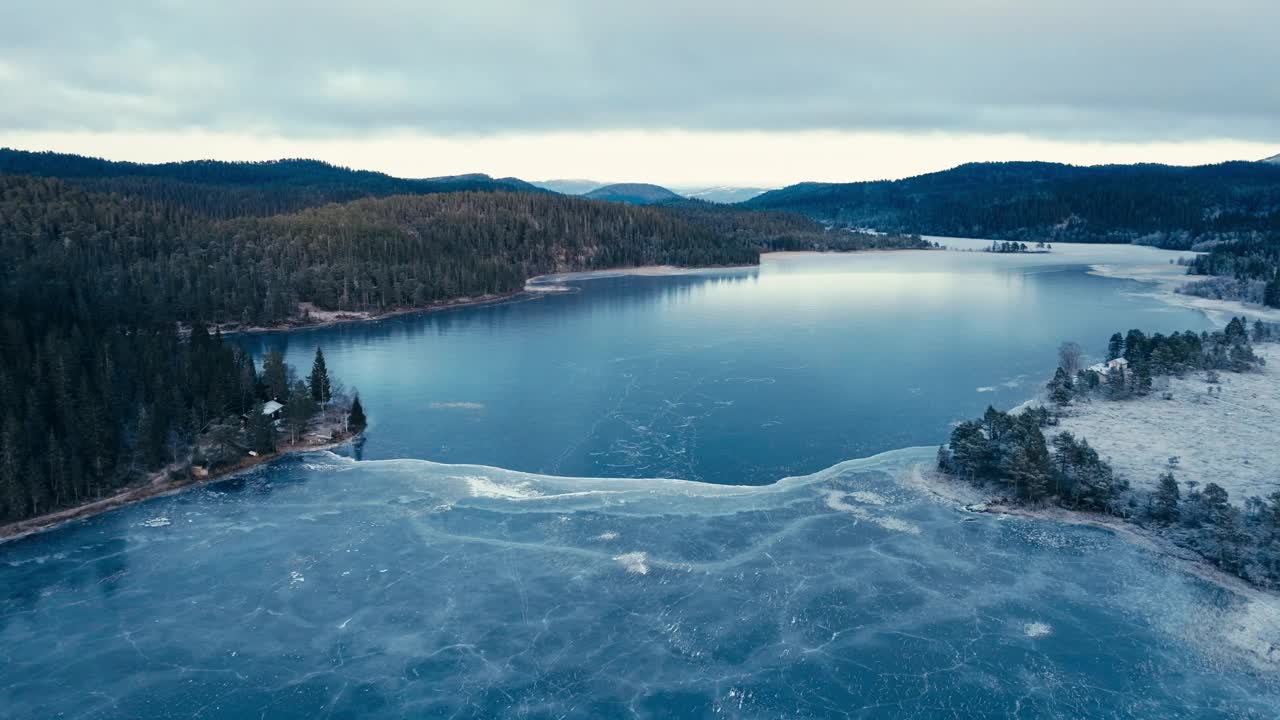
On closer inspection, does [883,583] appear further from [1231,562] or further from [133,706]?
[133,706]

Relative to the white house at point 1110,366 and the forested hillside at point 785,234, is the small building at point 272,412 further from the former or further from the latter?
the forested hillside at point 785,234

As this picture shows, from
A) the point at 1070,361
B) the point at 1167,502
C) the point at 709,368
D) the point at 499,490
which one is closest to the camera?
the point at 1167,502

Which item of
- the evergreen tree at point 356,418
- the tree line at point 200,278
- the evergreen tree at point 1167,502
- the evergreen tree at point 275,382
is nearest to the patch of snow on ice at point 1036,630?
the evergreen tree at point 1167,502

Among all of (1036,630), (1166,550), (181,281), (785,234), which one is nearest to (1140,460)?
(1166,550)

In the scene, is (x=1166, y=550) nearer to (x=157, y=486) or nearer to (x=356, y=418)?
(x=356, y=418)

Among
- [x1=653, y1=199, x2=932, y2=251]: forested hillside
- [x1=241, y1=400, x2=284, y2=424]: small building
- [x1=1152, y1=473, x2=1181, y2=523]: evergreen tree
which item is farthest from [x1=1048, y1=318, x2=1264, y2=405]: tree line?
[x1=653, y1=199, x2=932, y2=251]: forested hillside

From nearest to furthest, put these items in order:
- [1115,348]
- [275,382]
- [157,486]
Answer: [157,486]
[275,382]
[1115,348]

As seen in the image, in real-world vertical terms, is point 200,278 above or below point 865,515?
above
